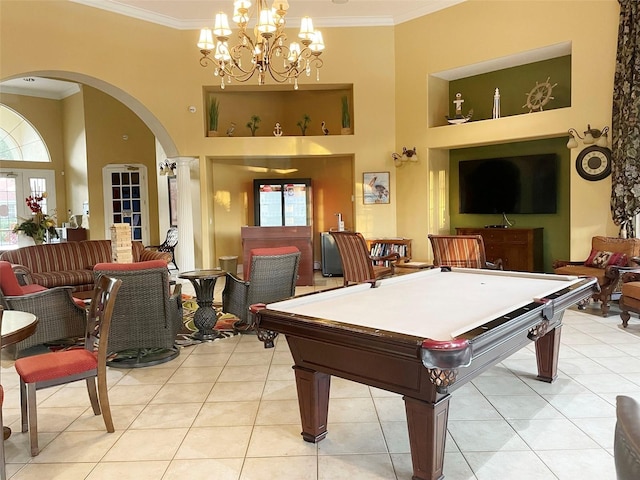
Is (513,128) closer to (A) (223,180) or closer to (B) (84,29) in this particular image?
(A) (223,180)

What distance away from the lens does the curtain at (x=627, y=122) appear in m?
6.14

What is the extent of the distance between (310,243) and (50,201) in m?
9.29

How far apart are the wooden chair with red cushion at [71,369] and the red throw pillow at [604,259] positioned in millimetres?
5815

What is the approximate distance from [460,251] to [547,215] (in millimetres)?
2629

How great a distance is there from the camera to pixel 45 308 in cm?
479

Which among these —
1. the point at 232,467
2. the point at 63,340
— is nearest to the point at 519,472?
the point at 232,467

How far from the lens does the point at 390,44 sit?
880cm

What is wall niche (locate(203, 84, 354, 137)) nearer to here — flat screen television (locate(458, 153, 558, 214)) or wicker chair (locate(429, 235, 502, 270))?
flat screen television (locate(458, 153, 558, 214))

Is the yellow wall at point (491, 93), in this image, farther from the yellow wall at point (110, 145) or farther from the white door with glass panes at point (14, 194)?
the white door with glass panes at point (14, 194)

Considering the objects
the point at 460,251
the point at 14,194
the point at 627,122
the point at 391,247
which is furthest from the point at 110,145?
the point at 627,122

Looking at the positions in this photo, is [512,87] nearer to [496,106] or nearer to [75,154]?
[496,106]

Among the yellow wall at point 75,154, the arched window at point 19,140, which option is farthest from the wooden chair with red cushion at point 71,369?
the arched window at point 19,140

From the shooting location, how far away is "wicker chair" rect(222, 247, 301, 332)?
536 cm

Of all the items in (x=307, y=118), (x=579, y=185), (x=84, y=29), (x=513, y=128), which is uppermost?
(x=84, y=29)
